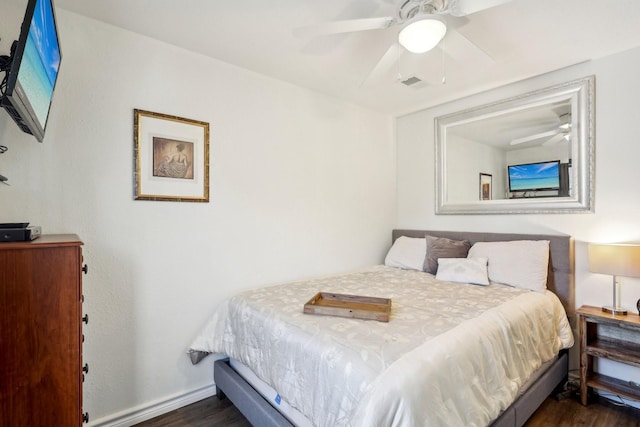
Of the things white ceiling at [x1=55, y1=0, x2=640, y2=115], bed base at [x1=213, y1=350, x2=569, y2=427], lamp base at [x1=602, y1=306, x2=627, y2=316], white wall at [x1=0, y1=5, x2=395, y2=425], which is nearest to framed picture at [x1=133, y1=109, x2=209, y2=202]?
white wall at [x1=0, y1=5, x2=395, y2=425]

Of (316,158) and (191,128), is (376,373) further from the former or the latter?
(316,158)

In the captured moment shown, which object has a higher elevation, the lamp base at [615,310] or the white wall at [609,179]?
the white wall at [609,179]

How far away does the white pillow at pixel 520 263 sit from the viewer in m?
2.42

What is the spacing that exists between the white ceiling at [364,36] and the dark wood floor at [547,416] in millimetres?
2360

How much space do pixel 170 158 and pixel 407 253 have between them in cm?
240

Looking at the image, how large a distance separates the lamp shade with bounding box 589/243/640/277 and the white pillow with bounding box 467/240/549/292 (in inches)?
12.3

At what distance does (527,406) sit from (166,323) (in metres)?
2.34

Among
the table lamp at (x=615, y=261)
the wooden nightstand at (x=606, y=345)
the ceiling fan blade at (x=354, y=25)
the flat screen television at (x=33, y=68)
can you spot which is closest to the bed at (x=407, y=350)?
the wooden nightstand at (x=606, y=345)

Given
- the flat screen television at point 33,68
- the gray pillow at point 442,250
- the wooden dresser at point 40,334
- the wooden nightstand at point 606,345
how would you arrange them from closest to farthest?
the flat screen television at point 33,68 → the wooden dresser at point 40,334 → the wooden nightstand at point 606,345 → the gray pillow at point 442,250

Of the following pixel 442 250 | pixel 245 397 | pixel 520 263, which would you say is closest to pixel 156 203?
pixel 245 397

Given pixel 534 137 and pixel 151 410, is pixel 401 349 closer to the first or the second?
pixel 151 410

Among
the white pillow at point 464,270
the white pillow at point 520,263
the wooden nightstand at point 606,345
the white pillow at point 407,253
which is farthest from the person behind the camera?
the white pillow at point 407,253

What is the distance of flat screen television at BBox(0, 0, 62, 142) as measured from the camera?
982mm

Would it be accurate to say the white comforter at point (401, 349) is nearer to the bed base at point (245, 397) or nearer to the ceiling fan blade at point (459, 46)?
the bed base at point (245, 397)
